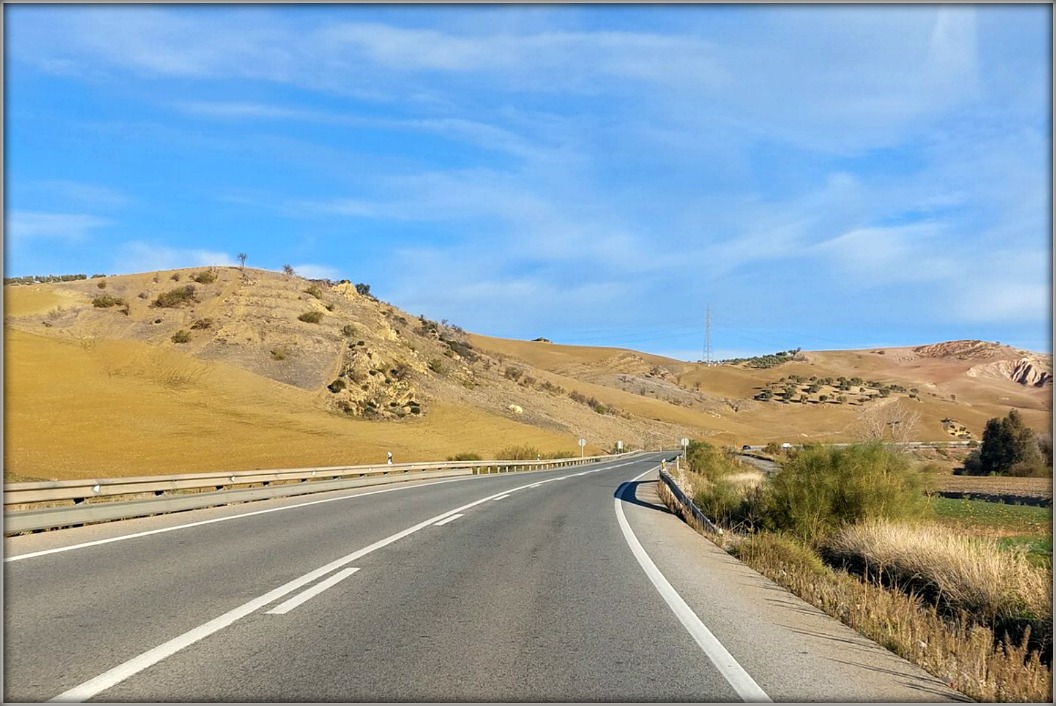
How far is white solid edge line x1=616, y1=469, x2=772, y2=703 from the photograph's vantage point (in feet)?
16.8

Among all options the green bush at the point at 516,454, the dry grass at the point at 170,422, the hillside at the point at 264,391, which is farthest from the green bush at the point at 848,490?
the green bush at the point at 516,454

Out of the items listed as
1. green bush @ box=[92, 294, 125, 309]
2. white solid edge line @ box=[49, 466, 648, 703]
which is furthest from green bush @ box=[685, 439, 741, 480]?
green bush @ box=[92, 294, 125, 309]

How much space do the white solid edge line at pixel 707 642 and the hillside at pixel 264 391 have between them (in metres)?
12.4

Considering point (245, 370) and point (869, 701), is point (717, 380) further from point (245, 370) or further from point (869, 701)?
point (869, 701)

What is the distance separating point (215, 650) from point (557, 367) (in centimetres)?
15528

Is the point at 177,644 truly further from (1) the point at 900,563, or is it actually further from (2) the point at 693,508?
(2) the point at 693,508

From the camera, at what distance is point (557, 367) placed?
16088 centimetres

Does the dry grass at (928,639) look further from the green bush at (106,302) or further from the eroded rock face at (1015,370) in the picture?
the eroded rock face at (1015,370)

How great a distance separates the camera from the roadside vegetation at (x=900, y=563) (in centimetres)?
644

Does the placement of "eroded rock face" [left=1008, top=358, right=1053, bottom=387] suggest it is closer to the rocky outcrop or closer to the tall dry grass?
the rocky outcrop

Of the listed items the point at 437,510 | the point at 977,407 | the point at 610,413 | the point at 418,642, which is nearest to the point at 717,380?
the point at 977,407

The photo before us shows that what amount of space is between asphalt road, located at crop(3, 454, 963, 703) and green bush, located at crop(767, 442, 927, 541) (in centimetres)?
537

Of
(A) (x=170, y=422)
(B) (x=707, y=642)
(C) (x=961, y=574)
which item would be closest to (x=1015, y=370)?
(A) (x=170, y=422)

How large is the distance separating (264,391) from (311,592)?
180ft
